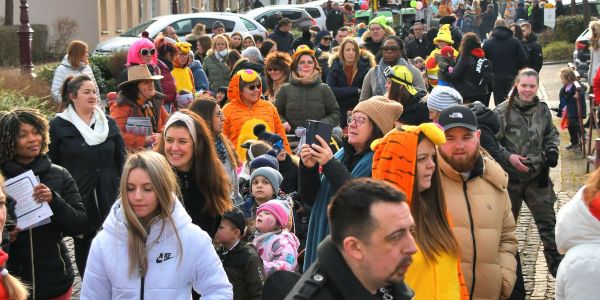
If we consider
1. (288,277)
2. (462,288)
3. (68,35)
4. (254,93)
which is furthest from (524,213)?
(68,35)

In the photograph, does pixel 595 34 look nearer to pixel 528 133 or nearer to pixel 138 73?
pixel 528 133

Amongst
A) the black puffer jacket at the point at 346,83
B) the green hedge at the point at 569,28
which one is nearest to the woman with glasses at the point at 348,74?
the black puffer jacket at the point at 346,83

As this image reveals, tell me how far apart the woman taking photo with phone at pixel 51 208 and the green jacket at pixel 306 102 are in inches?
193

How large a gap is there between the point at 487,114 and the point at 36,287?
359 cm

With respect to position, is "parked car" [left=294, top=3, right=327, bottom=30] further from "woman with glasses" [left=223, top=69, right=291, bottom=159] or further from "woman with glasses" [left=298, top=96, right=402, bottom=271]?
"woman with glasses" [left=298, top=96, right=402, bottom=271]

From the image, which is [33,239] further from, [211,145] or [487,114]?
[487,114]

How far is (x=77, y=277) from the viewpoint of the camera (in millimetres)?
10484

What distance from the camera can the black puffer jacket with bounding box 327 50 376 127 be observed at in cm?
1382

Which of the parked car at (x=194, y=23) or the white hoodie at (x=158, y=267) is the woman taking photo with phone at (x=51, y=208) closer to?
the white hoodie at (x=158, y=267)

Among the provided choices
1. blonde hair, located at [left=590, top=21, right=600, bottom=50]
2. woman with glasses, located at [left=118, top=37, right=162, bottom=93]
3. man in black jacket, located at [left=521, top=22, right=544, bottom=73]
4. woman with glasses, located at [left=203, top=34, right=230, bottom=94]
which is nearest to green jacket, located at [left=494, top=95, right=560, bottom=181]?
woman with glasses, located at [left=118, top=37, right=162, bottom=93]

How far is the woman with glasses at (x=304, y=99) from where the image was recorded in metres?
12.3

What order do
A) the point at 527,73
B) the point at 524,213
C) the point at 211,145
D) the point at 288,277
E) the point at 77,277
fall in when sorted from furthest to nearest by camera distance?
the point at 524,213 < the point at 77,277 < the point at 527,73 < the point at 211,145 < the point at 288,277

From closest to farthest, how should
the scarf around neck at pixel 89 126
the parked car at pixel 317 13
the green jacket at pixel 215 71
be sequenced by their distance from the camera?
1. the scarf around neck at pixel 89 126
2. the green jacket at pixel 215 71
3. the parked car at pixel 317 13

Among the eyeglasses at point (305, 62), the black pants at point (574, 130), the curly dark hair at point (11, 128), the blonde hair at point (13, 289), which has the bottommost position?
the black pants at point (574, 130)
